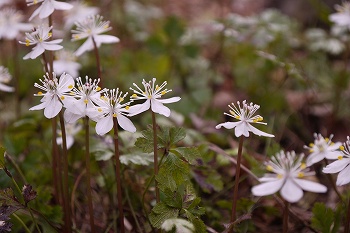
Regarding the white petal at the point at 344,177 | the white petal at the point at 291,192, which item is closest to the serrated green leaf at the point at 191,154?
the white petal at the point at 291,192

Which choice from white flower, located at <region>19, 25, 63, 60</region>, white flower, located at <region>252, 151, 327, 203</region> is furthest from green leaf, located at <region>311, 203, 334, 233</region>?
white flower, located at <region>19, 25, 63, 60</region>

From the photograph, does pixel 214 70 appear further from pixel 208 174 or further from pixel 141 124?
pixel 208 174

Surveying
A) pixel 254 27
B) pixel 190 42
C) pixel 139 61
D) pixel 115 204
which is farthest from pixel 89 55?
pixel 115 204

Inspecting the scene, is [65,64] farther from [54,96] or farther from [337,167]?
[337,167]

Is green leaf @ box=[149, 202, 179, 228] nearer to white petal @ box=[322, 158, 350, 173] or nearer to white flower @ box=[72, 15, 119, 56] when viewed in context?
white petal @ box=[322, 158, 350, 173]

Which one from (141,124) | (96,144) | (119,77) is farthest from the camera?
(119,77)

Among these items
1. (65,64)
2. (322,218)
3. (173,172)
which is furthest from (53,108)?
(322,218)
